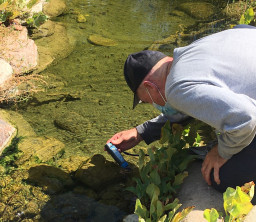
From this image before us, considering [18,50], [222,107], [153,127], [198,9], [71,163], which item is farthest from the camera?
[198,9]

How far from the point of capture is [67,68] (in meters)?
5.51

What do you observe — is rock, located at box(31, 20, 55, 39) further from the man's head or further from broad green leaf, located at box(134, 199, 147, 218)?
broad green leaf, located at box(134, 199, 147, 218)

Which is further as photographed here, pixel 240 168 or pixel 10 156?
pixel 10 156

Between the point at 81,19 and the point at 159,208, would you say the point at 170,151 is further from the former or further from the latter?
the point at 81,19

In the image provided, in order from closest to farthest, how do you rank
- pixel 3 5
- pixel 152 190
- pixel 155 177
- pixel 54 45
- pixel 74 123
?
pixel 152 190, pixel 155 177, pixel 74 123, pixel 3 5, pixel 54 45

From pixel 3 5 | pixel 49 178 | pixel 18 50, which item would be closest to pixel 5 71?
pixel 18 50

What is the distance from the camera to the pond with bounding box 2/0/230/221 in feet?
13.2

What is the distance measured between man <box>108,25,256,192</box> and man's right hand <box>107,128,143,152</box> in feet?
1.86

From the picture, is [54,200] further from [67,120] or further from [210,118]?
[210,118]

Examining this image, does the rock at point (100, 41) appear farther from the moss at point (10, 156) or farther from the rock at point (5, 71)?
the moss at point (10, 156)

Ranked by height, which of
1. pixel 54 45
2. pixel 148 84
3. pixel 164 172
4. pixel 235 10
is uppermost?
pixel 148 84

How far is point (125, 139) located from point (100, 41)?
3262 millimetres

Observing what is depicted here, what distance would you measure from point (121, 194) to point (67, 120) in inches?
54.0

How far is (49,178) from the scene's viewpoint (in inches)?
136
